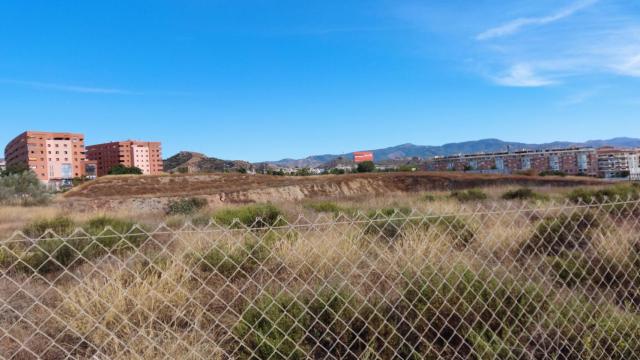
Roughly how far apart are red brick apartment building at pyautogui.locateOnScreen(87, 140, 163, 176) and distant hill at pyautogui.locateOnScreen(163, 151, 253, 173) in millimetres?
5785

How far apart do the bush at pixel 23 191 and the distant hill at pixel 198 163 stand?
89021 mm

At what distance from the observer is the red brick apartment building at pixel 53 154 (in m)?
101

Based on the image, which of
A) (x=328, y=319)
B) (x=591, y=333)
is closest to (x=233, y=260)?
(x=328, y=319)

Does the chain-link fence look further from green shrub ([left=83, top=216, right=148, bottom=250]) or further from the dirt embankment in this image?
the dirt embankment

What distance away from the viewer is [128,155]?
127 metres

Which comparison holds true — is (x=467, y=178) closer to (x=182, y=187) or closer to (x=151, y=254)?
(x=182, y=187)

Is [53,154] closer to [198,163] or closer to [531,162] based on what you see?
[198,163]

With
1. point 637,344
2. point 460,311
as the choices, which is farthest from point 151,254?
point 637,344

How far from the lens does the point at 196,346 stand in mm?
2994

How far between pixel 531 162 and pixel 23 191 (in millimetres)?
106517

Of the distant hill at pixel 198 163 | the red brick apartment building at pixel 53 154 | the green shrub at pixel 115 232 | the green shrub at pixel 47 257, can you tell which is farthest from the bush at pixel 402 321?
the distant hill at pixel 198 163

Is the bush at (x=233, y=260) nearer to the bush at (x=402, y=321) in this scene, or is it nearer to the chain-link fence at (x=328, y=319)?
the chain-link fence at (x=328, y=319)

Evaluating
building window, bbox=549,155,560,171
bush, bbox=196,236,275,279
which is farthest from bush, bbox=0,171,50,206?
building window, bbox=549,155,560,171

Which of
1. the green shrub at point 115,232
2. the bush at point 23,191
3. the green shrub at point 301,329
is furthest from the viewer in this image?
the bush at point 23,191
